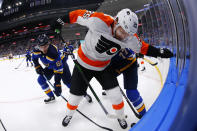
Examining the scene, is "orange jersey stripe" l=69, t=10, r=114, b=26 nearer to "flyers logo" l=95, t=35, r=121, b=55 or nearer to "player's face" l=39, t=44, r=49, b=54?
"flyers logo" l=95, t=35, r=121, b=55

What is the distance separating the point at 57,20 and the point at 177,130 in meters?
1.51

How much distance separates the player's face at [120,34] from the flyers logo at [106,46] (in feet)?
0.24

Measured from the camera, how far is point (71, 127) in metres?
1.66

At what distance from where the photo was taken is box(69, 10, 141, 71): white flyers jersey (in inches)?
47.3

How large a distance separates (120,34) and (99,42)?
0.21 m

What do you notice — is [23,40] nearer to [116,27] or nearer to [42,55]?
[42,55]

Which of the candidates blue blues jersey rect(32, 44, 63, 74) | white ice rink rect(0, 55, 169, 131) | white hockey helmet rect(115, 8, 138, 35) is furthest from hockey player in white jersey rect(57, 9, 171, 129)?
blue blues jersey rect(32, 44, 63, 74)

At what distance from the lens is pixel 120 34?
1136 millimetres

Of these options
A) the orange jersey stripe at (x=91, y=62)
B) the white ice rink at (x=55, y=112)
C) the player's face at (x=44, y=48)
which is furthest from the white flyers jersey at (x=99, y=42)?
the player's face at (x=44, y=48)

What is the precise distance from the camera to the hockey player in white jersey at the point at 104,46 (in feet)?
3.64

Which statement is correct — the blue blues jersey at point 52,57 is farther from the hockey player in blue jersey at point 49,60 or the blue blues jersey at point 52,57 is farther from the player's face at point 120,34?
the player's face at point 120,34

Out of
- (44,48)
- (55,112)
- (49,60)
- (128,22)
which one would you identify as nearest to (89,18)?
(128,22)

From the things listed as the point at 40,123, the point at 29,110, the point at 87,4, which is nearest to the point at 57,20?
the point at 40,123

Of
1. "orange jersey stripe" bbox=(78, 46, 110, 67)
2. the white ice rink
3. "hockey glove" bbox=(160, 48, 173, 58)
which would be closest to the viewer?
"hockey glove" bbox=(160, 48, 173, 58)
